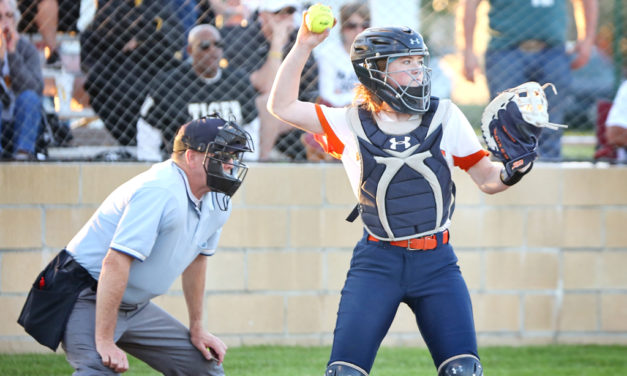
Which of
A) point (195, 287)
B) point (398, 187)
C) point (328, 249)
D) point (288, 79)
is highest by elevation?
point (288, 79)

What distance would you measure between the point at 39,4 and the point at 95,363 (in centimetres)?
342

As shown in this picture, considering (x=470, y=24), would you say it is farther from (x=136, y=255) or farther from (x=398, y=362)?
(x=136, y=255)

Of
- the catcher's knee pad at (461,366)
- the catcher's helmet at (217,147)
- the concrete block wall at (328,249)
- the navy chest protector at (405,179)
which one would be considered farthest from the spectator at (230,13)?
the catcher's knee pad at (461,366)

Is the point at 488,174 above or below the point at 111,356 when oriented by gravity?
above

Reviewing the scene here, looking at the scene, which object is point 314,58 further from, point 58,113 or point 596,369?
point 596,369

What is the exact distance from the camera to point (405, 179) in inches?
152

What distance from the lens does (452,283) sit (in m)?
3.85

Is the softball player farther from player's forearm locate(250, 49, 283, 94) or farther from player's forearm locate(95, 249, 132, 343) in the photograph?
player's forearm locate(250, 49, 283, 94)

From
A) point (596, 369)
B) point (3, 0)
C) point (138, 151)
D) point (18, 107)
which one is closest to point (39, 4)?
point (3, 0)

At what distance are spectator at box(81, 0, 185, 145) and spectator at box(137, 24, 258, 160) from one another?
0.09 m

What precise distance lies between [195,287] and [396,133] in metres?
1.32

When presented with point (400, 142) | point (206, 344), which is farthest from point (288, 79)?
point (206, 344)

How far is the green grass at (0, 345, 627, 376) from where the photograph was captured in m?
5.73

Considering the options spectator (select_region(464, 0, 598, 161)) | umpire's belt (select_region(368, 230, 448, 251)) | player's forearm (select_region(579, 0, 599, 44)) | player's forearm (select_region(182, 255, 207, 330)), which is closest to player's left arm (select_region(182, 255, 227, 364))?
player's forearm (select_region(182, 255, 207, 330))
